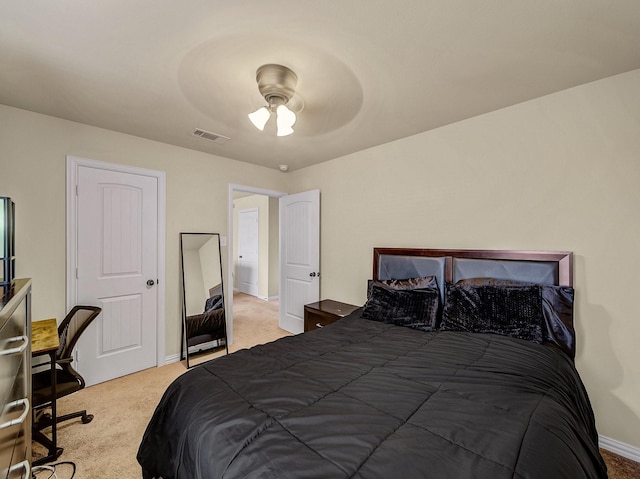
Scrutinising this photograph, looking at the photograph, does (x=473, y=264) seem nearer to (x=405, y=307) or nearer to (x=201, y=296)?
(x=405, y=307)

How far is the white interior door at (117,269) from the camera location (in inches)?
103

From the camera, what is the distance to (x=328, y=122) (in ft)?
8.41

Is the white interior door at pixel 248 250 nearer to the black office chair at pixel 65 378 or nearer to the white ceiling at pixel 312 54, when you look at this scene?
the white ceiling at pixel 312 54

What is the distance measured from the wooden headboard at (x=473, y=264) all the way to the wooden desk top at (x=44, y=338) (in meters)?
2.69

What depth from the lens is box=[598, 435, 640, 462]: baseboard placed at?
5.91ft

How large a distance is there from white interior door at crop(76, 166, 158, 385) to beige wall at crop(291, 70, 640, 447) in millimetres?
2746

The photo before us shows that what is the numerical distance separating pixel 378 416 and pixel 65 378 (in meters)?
2.24

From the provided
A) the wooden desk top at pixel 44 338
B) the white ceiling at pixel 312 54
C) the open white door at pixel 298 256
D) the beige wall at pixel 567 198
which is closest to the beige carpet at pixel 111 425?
the wooden desk top at pixel 44 338

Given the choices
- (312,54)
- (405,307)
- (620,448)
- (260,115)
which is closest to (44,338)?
(260,115)

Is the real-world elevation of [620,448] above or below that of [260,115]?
below

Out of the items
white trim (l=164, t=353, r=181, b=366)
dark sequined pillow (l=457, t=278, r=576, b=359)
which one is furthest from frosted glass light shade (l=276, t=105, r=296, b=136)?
white trim (l=164, t=353, r=181, b=366)

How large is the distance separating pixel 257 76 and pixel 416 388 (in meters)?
2.05

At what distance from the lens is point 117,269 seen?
110 inches

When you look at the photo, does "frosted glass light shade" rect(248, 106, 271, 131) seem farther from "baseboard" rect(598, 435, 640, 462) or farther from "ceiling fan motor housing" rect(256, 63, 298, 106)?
"baseboard" rect(598, 435, 640, 462)
